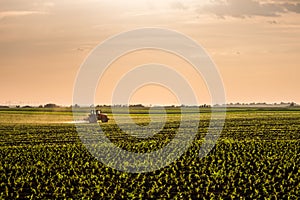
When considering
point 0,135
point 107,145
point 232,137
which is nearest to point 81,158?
point 107,145

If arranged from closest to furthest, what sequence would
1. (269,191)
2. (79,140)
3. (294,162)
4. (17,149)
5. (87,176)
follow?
(269,191), (87,176), (294,162), (17,149), (79,140)

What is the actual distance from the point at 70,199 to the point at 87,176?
3848 mm

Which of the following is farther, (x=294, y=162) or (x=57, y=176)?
(x=294, y=162)

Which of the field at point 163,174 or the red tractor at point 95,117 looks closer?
the field at point 163,174

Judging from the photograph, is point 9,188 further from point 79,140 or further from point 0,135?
point 0,135

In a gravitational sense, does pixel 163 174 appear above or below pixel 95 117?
below

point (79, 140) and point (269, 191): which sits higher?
point (79, 140)

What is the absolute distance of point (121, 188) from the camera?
62.0 ft

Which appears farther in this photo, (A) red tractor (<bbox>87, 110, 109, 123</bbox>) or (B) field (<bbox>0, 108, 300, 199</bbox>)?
(A) red tractor (<bbox>87, 110, 109, 123</bbox>)

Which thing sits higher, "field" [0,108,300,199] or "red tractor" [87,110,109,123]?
"red tractor" [87,110,109,123]

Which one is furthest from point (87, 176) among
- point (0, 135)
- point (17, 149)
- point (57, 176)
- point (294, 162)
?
point (0, 135)

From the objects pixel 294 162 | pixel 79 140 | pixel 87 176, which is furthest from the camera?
pixel 79 140

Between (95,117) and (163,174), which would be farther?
(95,117)

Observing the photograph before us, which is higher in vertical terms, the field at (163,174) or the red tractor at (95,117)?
the red tractor at (95,117)
